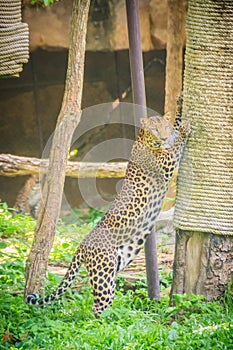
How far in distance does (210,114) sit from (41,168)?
3.46m

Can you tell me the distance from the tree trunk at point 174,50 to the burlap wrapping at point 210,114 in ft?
10.8

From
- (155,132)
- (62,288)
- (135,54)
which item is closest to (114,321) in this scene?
(62,288)

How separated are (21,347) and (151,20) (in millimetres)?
5911

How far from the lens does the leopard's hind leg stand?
5.04 m

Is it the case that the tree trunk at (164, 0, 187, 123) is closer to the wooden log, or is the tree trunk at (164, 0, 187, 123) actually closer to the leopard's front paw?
the wooden log

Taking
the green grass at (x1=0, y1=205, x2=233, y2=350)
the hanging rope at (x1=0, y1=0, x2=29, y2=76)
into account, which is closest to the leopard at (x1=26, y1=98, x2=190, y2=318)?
the green grass at (x1=0, y1=205, x2=233, y2=350)

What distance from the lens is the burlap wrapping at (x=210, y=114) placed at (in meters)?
4.83

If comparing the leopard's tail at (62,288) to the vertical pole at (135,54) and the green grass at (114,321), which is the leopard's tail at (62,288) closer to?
the green grass at (114,321)

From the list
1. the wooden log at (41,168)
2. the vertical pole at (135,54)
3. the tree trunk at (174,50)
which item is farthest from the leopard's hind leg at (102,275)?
the tree trunk at (174,50)

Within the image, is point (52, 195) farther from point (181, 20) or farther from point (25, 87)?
point (25, 87)

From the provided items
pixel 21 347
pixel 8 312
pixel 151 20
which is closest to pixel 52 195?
pixel 8 312

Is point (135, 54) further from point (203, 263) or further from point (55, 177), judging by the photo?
point (203, 263)

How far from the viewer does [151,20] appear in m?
9.23

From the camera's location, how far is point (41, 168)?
7.96 m
